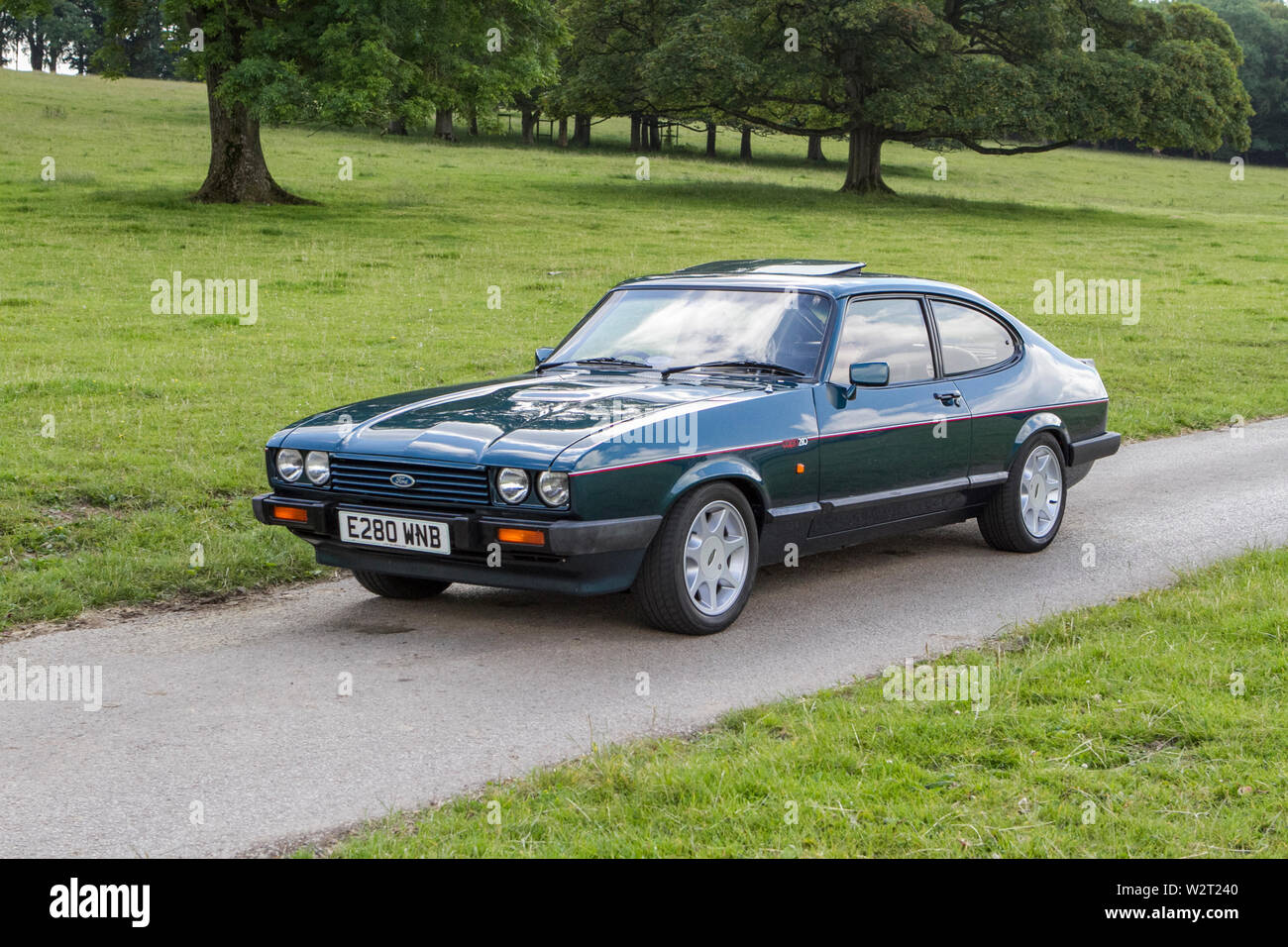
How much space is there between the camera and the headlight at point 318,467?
6332mm

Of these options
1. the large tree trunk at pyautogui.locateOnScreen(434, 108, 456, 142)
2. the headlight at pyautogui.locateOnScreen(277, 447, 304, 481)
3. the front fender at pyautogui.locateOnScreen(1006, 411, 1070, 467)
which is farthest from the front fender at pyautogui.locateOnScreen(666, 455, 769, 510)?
the large tree trunk at pyautogui.locateOnScreen(434, 108, 456, 142)

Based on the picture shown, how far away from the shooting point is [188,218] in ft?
87.7

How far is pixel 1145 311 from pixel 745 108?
71.0 feet

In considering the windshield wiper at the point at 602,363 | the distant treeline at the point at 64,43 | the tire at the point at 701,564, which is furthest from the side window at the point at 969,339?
the distant treeline at the point at 64,43

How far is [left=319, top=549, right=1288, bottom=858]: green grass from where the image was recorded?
3.81 metres

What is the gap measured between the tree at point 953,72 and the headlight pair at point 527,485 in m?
34.3

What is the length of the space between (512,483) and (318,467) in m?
1.09

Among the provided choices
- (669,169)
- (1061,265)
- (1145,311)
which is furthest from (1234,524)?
(669,169)

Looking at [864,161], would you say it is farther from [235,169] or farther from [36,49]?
[36,49]

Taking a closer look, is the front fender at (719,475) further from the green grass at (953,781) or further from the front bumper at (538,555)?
the green grass at (953,781)

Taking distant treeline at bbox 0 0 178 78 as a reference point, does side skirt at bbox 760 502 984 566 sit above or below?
below

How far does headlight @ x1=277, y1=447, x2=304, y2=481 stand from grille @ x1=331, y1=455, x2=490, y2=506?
0.22m

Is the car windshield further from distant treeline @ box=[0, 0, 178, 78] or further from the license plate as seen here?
distant treeline @ box=[0, 0, 178, 78]
